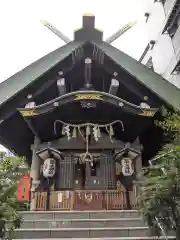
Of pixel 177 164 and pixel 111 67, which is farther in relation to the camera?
pixel 111 67

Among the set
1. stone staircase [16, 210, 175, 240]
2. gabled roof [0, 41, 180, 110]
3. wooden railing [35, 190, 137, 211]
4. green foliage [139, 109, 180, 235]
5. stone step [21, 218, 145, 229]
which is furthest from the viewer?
gabled roof [0, 41, 180, 110]

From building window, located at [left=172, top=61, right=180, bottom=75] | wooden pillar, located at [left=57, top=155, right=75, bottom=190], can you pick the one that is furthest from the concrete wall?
wooden pillar, located at [left=57, top=155, right=75, bottom=190]

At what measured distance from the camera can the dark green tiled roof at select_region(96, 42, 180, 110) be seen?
38.1ft

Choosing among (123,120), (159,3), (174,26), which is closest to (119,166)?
(123,120)

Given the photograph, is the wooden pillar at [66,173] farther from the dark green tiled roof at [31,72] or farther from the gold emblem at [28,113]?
the dark green tiled roof at [31,72]

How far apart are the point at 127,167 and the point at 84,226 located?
459 cm

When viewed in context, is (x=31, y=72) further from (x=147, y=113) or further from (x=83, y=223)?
(x=83, y=223)

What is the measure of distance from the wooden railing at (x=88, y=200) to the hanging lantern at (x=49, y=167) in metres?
1.17

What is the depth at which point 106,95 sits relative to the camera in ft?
37.1

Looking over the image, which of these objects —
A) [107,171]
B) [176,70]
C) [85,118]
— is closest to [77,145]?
[85,118]

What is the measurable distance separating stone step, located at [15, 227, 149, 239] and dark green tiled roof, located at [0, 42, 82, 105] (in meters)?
5.78

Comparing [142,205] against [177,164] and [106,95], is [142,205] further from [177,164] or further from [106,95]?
[106,95]

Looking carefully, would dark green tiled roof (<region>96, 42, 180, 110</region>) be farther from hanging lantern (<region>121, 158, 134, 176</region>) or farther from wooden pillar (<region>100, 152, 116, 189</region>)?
wooden pillar (<region>100, 152, 116, 189</region>)

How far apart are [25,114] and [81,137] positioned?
2.87 meters
